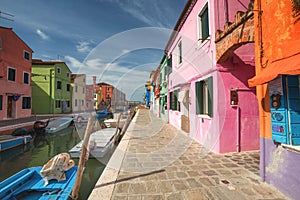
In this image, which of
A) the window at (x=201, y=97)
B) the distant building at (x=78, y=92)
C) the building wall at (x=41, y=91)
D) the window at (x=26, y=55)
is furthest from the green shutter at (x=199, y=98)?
the distant building at (x=78, y=92)

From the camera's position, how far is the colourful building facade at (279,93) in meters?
2.46

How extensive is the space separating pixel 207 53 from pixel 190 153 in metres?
3.68

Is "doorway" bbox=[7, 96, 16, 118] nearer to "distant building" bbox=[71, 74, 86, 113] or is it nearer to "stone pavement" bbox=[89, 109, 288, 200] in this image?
"distant building" bbox=[71, 74, 86, 113]

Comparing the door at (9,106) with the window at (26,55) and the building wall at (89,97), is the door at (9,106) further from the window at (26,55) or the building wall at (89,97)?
the building wall at (89,97)

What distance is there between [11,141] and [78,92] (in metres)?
25.8

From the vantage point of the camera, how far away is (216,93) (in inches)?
195

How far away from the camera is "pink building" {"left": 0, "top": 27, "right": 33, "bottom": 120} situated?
51.0 ft

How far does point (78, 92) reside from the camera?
33.8m

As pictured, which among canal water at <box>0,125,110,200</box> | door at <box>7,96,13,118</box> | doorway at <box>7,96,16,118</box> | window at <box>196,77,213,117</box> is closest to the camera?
canal water at <box>0,125,110,200</box>

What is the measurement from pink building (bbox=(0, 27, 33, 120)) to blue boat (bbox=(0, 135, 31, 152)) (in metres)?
7.96

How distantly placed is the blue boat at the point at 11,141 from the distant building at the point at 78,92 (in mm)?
21482

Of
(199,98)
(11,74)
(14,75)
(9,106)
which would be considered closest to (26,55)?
(14,75)

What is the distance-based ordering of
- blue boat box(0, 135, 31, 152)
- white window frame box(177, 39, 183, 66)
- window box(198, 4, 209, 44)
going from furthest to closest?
white window frame box(177, 39, 183, 66) < blue boat box(0, 135, 31, 152) < window box(198, 4, 209, 44)

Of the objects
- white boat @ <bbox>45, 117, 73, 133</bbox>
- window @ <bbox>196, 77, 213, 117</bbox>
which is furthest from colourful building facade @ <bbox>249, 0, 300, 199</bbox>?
white boat @ <bbox>45, 117, 73, 133</bbox>
